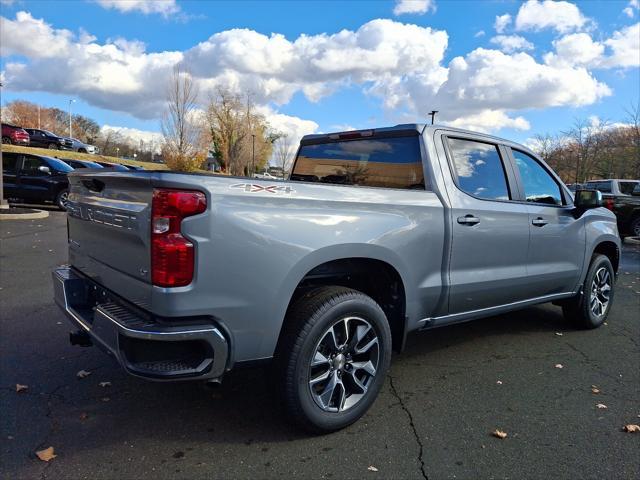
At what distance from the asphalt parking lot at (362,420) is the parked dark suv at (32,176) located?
36.9ft

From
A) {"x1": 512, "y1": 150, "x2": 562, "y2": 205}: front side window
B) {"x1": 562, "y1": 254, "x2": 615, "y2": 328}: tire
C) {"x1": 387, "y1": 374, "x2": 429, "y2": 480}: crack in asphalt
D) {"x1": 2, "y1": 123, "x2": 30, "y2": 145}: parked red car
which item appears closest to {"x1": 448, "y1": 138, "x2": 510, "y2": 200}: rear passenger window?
{"x1": 512, "y1": 150, "x2": 562, "y2": 205}: front side window

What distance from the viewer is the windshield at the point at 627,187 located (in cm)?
1478

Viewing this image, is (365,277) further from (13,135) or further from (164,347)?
(13,135)

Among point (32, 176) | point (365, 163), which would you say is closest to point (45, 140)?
point (32, 176)

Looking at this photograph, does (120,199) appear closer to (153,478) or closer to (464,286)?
(153,478)

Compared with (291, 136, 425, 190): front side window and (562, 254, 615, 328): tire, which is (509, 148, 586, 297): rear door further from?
(291, 136, 425, 190): front side window

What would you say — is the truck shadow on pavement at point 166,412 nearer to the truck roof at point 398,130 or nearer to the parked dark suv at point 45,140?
the truck roof at point 398,130

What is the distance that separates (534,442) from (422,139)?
2.13 m

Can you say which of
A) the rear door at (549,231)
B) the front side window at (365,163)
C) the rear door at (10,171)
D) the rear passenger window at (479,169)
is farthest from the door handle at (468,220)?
the rear door at (10,171)

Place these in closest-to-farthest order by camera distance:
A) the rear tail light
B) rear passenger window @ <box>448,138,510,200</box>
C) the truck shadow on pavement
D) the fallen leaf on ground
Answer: the rear tail light → the fallen leaf on ground → the truck shadow on pavement → rear passenger window @ <box>448,138,510,200</box>

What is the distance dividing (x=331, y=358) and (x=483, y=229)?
1.64m

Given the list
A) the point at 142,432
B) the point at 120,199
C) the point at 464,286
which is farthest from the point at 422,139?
the point at 142,432

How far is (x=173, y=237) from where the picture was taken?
2.35m

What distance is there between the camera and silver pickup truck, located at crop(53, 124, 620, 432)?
7.84 ft
